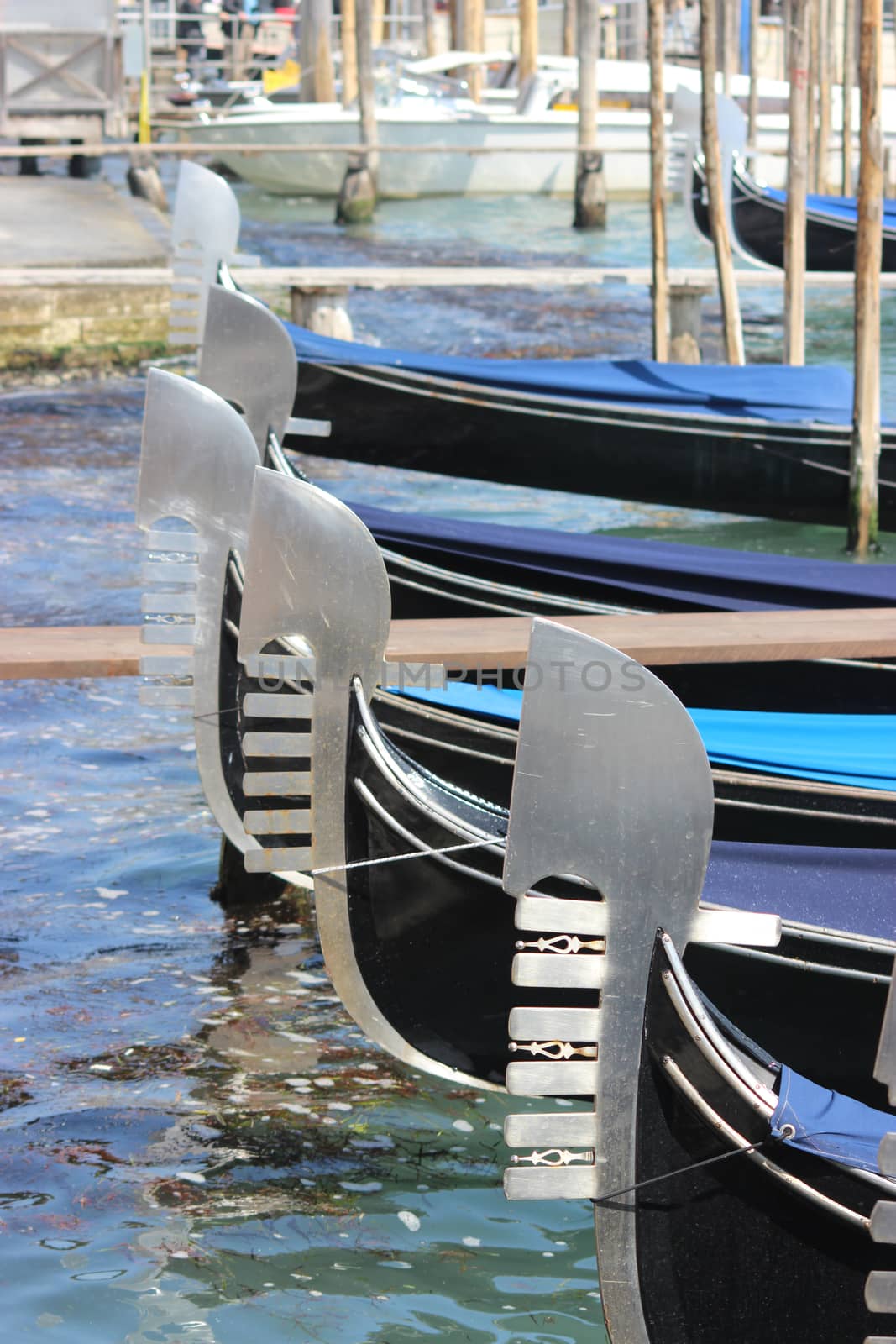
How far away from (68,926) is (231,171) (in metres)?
14.7

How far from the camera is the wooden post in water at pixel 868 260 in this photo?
16.6 ft

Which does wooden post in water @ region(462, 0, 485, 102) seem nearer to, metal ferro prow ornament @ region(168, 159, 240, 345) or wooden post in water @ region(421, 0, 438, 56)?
wooden post in water @ region(421, 0, 438, 56)

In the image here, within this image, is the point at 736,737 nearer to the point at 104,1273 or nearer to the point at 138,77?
the point at 104,1273

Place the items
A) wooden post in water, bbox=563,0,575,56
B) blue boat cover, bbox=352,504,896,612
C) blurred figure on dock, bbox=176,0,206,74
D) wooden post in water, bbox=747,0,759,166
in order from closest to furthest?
blue boat cover, bbox=352,504,896,612 < wooden post in water, bbox=747,0,759,166 < wooden post in water, bbox=563,0,575,56 < blurred figure on dock, bbox=176,0,206,74

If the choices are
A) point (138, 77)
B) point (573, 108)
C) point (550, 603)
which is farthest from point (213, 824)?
point (573, 108)

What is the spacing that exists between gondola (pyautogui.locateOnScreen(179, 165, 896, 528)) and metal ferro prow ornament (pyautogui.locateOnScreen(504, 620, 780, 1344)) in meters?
4.24

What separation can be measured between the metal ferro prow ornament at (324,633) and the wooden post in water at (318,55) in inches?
632

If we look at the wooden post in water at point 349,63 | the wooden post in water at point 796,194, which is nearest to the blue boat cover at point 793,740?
the wooden post in water at point 796,194

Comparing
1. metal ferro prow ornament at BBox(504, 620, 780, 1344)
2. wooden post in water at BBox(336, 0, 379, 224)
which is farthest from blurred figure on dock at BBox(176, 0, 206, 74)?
metal ferro prow ornament at BBox(504, 620, 780, 1344)

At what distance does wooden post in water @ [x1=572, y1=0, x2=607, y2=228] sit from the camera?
13758 millimetres

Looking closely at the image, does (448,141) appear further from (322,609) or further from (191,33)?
(322,609)

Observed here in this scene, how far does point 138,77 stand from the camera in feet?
46.1

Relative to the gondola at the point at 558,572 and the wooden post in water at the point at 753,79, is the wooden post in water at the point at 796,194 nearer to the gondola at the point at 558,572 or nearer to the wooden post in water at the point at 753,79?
the gondola at the point at 558,572

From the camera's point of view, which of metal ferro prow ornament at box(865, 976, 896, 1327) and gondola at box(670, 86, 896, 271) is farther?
gondola at box(670, 86, 896, 271)
